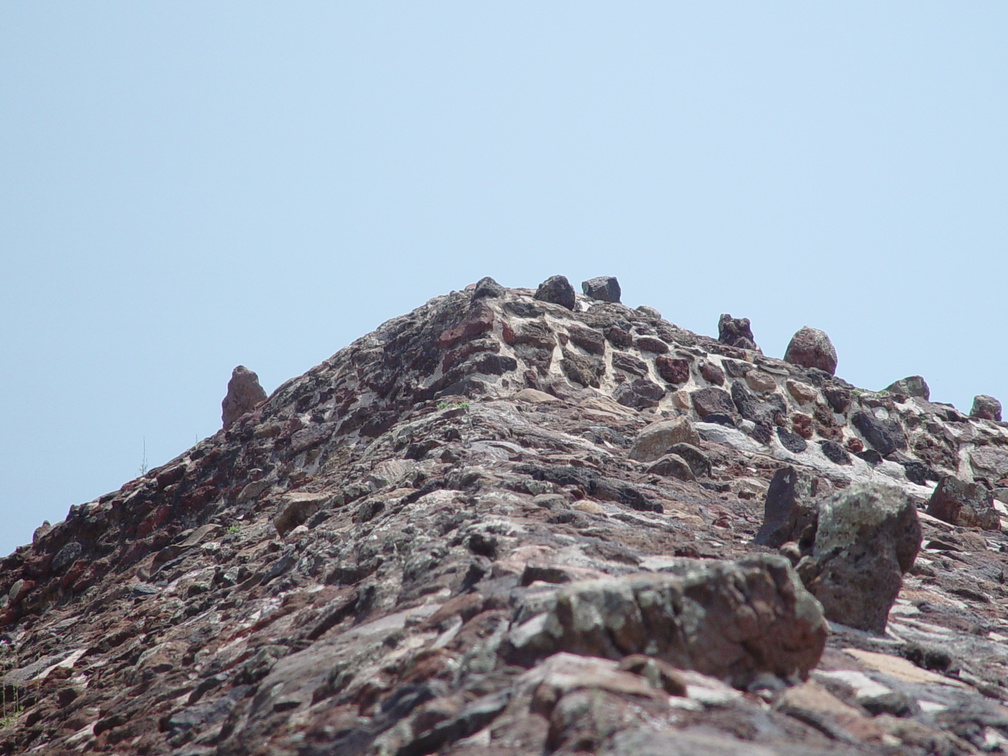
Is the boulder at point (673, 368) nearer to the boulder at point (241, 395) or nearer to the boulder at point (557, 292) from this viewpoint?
the boulder at point (557, 292)

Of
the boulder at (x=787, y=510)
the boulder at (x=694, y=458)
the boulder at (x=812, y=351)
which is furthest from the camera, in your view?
the boulder at (x=812, y=351)

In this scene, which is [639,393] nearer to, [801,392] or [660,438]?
[801,392]

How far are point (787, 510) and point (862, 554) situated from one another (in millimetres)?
1106

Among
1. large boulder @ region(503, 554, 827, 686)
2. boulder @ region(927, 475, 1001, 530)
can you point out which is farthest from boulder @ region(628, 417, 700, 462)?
large boulder @ region(503, 554, 827, 686)

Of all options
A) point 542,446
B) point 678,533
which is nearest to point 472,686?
point 678,533

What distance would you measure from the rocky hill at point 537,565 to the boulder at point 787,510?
1.3 inches

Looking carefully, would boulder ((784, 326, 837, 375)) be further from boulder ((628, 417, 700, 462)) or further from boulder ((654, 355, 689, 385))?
boulder ((628, 417, 700, 462))

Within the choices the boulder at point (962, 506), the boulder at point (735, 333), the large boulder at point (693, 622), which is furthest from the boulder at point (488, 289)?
the large boulder at point (693, 622)

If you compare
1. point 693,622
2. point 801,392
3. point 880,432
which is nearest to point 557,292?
point 801,392

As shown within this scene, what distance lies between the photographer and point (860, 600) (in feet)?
13.9

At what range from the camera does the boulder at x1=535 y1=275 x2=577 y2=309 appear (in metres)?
11.8

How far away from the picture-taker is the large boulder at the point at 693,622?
2.61 metres

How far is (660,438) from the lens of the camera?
7922 millimetres

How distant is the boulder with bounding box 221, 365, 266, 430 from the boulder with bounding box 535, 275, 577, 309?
13.9 ft
